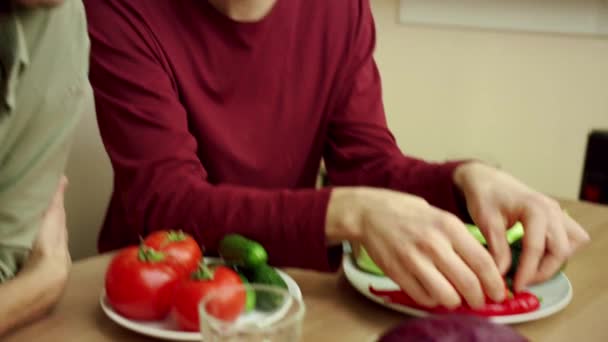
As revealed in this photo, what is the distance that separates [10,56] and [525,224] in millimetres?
647

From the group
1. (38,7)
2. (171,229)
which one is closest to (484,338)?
(171,229)

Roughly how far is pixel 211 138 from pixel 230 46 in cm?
15

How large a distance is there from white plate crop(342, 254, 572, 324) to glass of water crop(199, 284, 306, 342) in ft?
0.54

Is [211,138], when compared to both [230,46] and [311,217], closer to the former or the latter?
[230,46]

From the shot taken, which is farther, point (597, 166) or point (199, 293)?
point (597, 166)

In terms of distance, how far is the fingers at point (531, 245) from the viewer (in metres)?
0.81

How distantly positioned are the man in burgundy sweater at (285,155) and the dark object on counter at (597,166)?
0.76 metres

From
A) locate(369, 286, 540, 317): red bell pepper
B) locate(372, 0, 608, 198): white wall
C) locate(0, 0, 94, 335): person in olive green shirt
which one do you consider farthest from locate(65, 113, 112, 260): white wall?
locate(372, 0, 608, 198): white wall

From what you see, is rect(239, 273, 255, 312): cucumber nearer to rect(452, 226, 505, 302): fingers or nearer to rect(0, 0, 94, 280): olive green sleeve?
rect(452, 226, 505, 302): fingers

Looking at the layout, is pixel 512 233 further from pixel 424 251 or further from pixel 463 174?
pixel 424 251

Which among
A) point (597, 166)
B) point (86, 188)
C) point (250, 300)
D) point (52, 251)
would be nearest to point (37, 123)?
point (52, 251)

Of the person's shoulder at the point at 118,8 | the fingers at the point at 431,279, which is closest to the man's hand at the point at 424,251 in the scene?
the fingers at the point at 431,279

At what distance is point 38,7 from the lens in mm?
887

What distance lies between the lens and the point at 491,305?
76cm
